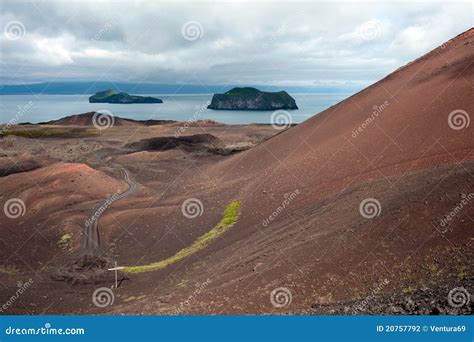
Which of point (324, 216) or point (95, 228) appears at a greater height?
point (324, 216)

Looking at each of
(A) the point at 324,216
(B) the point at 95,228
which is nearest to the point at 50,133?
(B) the point at 95,228

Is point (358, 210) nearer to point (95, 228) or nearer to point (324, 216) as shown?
point (324, 216)

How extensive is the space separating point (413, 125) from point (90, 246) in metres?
24.8

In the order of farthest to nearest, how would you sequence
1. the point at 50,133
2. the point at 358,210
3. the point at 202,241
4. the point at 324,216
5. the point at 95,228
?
1. the point at 50,133
2. the point at 95,228
3. the point at 202,241
4. the point at 324,216
5. the point at 358,210

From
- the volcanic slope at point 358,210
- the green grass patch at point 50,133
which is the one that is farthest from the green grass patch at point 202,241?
the green grass patch at point 50,133

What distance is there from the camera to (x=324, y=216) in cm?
2225

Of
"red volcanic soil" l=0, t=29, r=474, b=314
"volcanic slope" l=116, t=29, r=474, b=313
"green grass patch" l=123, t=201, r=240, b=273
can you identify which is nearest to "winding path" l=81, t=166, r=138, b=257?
"red volcanic soil" l=0, t=29, r=474, b=314

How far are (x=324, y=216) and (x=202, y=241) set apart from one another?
875cm

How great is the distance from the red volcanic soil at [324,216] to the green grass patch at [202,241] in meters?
0.59

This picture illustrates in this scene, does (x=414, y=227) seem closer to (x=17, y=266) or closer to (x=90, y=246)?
(x=90, y=246)

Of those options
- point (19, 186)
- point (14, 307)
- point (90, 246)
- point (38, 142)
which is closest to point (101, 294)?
point (14, 307)

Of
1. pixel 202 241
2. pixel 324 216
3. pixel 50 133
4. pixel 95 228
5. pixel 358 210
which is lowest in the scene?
pixel 202 241

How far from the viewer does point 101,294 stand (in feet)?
73.3

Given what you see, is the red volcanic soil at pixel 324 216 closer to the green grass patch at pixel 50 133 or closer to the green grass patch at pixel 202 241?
the green grass patch at pixel 202 241
